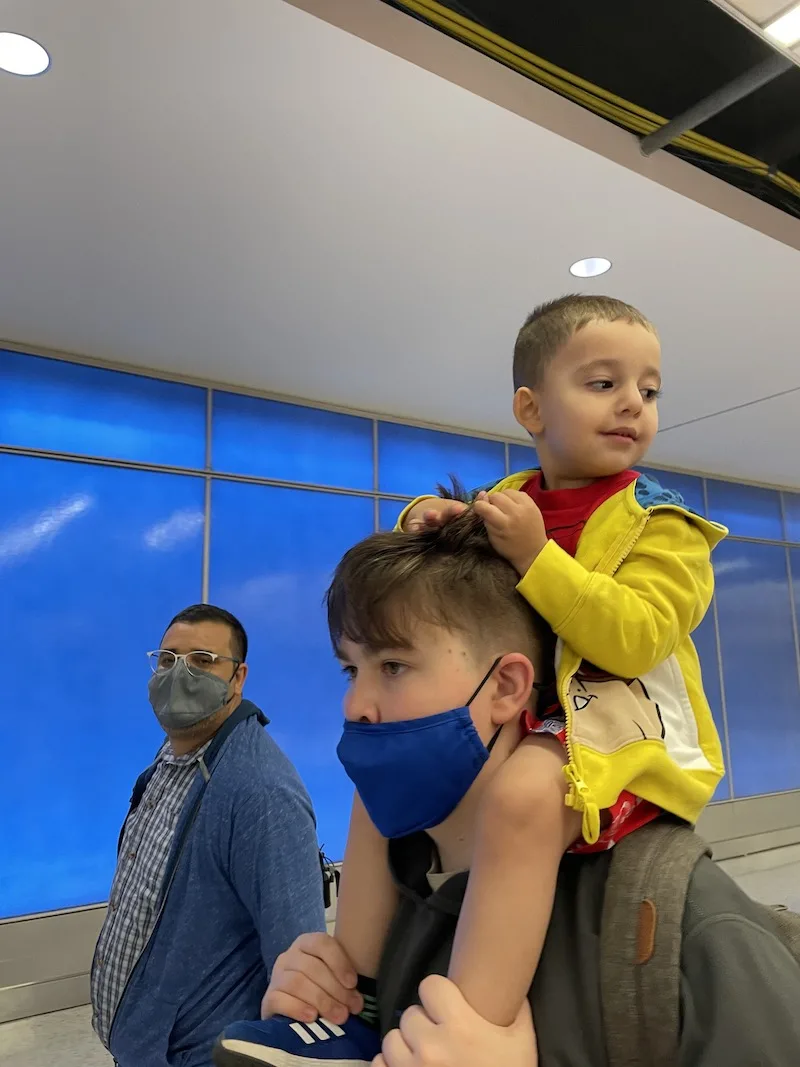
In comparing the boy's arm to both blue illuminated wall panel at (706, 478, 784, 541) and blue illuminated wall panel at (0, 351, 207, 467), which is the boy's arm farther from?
blue illuminated wall panel at (706, 478, 784, 541)

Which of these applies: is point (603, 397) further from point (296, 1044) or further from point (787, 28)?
point (787, 28)

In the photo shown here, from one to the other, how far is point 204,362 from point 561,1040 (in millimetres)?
4384

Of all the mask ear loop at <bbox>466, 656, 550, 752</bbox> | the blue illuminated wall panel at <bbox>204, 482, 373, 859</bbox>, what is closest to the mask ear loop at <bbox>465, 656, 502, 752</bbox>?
the mask ear loop at <bbox>466, 656, 550, 752</bbox>

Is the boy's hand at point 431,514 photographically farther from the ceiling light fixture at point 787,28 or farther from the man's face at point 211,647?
the ceiling light fixture at point 787,28

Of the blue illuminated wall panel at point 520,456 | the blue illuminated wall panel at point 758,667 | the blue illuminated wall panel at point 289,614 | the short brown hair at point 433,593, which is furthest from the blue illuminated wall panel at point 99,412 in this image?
the blue illuminated wall panel at point 758,667

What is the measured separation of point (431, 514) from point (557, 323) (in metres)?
0.31

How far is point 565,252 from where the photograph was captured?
3.42 m

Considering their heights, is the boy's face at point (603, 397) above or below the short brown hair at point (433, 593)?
above

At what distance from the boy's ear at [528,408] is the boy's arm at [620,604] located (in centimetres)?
24

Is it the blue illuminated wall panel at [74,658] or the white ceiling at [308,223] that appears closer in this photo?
the white ceiling at [308,223]

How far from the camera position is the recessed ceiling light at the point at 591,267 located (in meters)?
3.49

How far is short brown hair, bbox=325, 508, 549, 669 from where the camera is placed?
0.83 meters

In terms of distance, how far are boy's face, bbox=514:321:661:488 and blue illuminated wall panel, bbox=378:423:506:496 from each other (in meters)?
4.41

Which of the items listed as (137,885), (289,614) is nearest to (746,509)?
(289,614)
